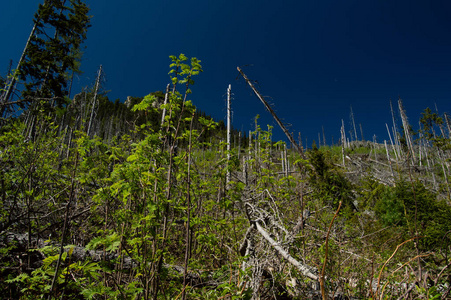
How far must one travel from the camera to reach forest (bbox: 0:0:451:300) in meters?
1.96

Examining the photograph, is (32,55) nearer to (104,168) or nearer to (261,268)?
(104,168)

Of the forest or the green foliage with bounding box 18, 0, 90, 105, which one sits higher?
the green foliage with bounding box 18, 0, 90, 105

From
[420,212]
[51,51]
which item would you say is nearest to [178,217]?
[420,212]

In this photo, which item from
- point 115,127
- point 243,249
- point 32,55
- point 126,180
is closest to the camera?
point 126,180

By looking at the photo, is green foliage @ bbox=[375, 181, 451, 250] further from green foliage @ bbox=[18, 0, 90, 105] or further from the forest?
green foliage @ bbox=[18, 0, 90, 105]

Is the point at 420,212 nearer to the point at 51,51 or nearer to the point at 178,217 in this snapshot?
the point at 178,217

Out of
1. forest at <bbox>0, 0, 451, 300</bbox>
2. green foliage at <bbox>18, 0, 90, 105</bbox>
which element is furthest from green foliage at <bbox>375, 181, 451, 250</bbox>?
green foliage at <bbox>18, 0, 90, 105</bbox>

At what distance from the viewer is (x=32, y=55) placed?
9.45 meters

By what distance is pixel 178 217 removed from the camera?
377cm

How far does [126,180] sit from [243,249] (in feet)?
6.72

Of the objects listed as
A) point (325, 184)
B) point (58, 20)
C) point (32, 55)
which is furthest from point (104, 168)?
point (58, 20)

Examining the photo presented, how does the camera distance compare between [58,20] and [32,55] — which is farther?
[58,20]

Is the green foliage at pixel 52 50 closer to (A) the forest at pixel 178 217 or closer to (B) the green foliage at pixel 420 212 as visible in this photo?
(A) the forest at pixel 178 217

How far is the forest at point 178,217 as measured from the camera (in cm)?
196
